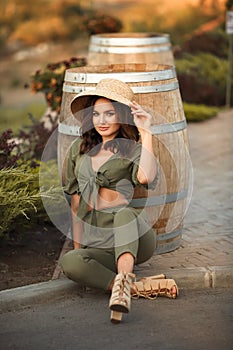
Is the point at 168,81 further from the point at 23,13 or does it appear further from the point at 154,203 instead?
the point at 23,13

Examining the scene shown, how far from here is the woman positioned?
562 centimetres

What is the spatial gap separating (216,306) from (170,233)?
1.07 metres

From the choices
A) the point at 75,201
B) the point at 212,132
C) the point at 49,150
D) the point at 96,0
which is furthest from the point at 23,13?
the point at 75,201

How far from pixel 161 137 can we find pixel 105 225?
0.81 m

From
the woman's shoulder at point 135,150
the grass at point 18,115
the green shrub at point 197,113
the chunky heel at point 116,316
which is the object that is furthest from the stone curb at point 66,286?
the grass at point 18,115

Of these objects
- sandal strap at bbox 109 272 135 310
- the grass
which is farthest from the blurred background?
sandal strap at bbox 109 272 135 310

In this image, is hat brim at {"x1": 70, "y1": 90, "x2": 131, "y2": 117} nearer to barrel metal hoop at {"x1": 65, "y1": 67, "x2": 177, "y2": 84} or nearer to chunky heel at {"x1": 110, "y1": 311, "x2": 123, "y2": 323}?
barrel metal hoop at {"x1": 65, "y1": 67, "x2": 177, "y2": 84}

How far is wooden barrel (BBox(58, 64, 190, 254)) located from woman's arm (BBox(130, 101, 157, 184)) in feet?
1.35

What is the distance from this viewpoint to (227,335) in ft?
16.3

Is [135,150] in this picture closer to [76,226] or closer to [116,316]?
[76,226]

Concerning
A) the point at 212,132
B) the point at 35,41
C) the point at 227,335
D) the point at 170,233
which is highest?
the point at 35,41

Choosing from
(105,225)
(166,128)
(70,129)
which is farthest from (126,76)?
(105,225)

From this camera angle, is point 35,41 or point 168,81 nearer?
point 168,81

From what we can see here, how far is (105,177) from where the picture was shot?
18.9 ft
